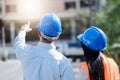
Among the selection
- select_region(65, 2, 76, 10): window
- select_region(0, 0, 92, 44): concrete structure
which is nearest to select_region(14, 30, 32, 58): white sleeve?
select_region(0, 0, 92, 44): concrete structure

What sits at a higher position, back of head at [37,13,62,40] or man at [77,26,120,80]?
back of head at [37,13,62,40]

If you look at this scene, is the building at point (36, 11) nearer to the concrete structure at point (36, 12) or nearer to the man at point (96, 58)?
the concrete structure at point (36, 12)

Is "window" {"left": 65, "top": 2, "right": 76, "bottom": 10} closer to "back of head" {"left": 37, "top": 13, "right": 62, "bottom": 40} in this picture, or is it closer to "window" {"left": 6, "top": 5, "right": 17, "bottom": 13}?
"window" {"left": 6, "top": 5, "right": 17, "bottom": 13}

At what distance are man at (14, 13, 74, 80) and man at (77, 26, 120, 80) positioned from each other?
7.5 inches

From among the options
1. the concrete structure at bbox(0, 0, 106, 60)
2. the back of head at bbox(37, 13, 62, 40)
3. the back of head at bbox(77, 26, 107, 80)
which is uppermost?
the back of head at bbox(37, 13, 62, 40)

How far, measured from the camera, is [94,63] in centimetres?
440

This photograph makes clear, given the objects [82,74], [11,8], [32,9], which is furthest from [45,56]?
[11,8]

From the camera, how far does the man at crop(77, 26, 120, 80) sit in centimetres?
438

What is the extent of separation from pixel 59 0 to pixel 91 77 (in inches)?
2358

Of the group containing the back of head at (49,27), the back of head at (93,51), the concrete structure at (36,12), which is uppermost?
the back of head at (49,27)

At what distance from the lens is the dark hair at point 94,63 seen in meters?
4.38

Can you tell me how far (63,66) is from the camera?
4.40m

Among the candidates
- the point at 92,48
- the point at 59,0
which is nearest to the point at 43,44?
the point at 92,48

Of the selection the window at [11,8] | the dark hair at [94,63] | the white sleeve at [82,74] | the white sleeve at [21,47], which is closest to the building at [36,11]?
the window at [11,8]
